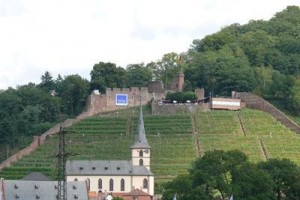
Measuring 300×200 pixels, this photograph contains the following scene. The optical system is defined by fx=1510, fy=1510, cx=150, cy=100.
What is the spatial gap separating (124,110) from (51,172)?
25.0 m

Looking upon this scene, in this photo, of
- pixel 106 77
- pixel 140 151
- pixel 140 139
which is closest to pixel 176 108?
pixel 106 77

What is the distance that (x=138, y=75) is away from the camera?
607 ft

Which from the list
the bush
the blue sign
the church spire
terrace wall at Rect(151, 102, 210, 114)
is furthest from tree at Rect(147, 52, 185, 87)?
the church spire

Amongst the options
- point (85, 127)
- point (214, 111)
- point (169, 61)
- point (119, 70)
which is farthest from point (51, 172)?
point (169, 61)

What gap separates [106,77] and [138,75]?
8.15m

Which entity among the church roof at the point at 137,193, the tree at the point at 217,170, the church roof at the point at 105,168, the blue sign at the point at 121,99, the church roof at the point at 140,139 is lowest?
the church roof at the point at 137,193

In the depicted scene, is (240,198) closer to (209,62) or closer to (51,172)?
(51,172)

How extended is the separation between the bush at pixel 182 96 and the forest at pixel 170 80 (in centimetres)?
663

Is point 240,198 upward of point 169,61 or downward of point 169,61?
downward

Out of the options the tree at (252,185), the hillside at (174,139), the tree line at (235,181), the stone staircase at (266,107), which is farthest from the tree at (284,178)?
the stone staircase at (266,107)

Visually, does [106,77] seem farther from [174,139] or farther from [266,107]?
[174,139]

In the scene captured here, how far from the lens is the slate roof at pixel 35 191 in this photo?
122 meters

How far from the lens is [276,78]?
17538cm

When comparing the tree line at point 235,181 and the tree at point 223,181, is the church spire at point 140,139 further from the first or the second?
the tree at point 223,181
